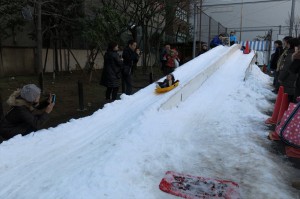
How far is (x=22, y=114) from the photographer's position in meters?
3.98

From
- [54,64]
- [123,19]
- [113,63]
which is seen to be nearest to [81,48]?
[54,64]

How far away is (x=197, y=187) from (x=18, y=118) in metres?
2.44

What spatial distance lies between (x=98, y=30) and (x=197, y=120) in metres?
7.03

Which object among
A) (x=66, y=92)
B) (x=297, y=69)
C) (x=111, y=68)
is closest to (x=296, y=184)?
(x=297, y=69)

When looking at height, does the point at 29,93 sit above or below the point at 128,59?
below

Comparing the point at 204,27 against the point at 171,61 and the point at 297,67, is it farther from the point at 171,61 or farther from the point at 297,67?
the point at 297,67

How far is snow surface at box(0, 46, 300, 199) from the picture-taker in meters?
3.17

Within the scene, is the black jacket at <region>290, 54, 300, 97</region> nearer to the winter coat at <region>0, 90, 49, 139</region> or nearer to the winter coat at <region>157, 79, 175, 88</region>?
the winter coat at <region>157, 79, 175, 88</region>

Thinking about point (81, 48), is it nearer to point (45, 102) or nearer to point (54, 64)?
point (54, 64)

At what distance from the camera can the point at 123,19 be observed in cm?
1284

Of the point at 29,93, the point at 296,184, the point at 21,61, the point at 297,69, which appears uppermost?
the point at 297,69

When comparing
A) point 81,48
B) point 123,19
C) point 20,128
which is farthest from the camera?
point 81,48

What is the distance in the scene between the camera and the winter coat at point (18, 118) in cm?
401

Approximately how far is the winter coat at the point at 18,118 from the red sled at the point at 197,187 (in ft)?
6.29
